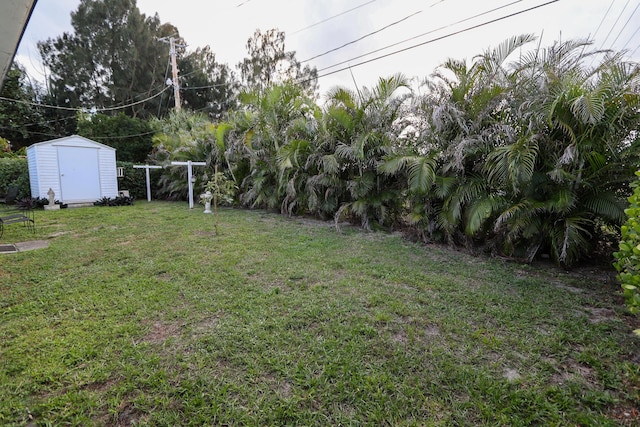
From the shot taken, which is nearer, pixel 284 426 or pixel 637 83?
pixel 284 426

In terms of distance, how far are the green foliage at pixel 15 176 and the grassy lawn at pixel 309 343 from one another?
318 inches

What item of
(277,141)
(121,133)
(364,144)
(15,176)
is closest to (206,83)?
(121,133)

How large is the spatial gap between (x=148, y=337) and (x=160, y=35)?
987 inches

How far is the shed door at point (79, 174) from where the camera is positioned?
9133 millimetres

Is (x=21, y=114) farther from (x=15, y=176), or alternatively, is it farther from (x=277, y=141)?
(x=277, y=141)

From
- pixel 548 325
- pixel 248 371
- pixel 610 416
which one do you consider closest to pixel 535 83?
pixel 548 325

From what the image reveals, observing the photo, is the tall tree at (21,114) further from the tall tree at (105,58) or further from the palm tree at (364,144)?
the palm tree at (364,144)

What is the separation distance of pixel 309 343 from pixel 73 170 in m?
11.0

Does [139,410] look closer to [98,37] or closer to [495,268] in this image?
[495,268]

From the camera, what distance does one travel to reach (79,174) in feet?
31.1

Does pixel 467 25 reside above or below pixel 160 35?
below

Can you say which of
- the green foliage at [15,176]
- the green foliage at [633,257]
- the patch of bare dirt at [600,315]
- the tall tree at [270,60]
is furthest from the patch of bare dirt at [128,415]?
the tall tree at [270,60]

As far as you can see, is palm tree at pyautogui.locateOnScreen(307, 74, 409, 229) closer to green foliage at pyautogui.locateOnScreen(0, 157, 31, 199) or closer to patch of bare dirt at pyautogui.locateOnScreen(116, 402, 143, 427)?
patch of bare dirt at pyautogui.locateOnScreen(116, 402, 143, 427)

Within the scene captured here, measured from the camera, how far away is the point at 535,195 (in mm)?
3850
